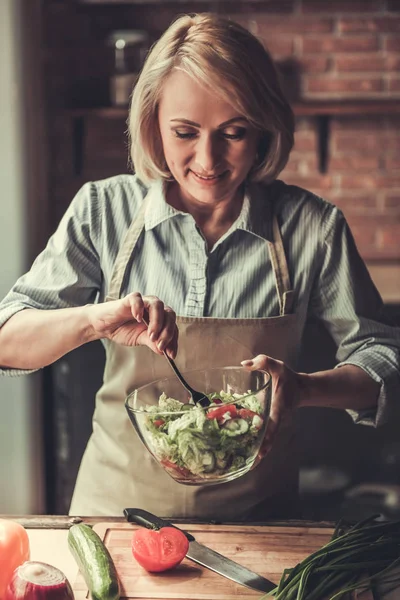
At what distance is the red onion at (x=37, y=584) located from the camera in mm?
1078

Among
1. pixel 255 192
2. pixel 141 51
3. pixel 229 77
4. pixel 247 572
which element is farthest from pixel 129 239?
pixel 141 51

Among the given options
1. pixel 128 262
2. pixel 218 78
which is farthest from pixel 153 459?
pixel 218 78

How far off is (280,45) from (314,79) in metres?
0.19

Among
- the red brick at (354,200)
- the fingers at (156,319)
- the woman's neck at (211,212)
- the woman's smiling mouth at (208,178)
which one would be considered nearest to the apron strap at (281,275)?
the woman's neck at (211,212)

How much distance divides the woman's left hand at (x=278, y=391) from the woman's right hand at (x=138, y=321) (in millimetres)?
153

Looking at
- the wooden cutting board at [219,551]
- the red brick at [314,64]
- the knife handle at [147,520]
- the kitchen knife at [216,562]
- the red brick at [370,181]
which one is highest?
the red brick at [314,64]

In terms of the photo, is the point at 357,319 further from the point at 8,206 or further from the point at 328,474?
the point at 8,206


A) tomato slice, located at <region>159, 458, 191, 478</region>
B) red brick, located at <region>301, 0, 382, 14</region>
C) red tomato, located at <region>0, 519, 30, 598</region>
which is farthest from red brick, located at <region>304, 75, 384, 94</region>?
red tomato, located at <region>0, 519, 30, 598</region>

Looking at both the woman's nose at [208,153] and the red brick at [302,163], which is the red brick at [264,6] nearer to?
the red brick at [302,163]

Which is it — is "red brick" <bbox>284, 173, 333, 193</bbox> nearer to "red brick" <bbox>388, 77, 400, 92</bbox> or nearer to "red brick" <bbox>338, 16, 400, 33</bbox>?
"red brick" <bbox>388, 77, 400, 92</bbox>

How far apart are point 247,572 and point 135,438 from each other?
479 mm

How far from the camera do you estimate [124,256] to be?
1.63 meters

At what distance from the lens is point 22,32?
274 cm

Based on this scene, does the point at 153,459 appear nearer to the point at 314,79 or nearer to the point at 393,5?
the point at 314,79
